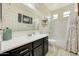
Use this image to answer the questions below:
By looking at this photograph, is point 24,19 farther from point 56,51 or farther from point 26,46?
point 56,51

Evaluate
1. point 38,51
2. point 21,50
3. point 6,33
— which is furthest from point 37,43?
point 6,33

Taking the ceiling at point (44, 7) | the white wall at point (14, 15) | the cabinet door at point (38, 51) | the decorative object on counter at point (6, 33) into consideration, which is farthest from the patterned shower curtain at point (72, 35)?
the decorative object on counter at point (6, 33)

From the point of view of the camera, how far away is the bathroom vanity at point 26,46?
1065 mm

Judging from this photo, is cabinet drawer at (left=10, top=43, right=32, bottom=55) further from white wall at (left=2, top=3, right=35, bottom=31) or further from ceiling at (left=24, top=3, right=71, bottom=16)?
ceiling at (left=24, top=3, right=71, bottom=16)

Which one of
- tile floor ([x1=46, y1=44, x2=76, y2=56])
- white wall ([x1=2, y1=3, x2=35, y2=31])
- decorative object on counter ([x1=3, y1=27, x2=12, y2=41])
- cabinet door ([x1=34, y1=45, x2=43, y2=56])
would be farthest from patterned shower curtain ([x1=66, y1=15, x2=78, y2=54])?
decorative object on counter ([x1=3, y1=27, x2=12, y2=41])

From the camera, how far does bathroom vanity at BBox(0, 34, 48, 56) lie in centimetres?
107

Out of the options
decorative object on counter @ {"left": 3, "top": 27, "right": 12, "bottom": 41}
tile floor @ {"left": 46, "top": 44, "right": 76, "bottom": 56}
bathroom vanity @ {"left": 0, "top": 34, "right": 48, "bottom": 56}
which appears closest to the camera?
bathroom vanity @ {"left": 0, "top": 34, "right": 48, "bottom": 56}

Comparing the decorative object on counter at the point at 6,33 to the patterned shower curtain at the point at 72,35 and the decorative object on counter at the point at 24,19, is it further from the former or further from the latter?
the patterned shower curtain at the point at 72,35

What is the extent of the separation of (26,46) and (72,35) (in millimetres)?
793

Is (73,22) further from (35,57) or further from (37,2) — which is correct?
(35,57)

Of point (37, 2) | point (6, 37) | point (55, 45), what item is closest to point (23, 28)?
point (6, 37)

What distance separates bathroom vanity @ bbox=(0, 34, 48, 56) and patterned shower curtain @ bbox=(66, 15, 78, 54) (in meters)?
0.38

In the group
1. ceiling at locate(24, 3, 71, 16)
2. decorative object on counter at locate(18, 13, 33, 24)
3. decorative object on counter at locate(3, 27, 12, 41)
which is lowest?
decorative object on counter at locate(3, 27, 12, 41)

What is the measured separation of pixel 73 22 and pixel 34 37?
0.71 metres
